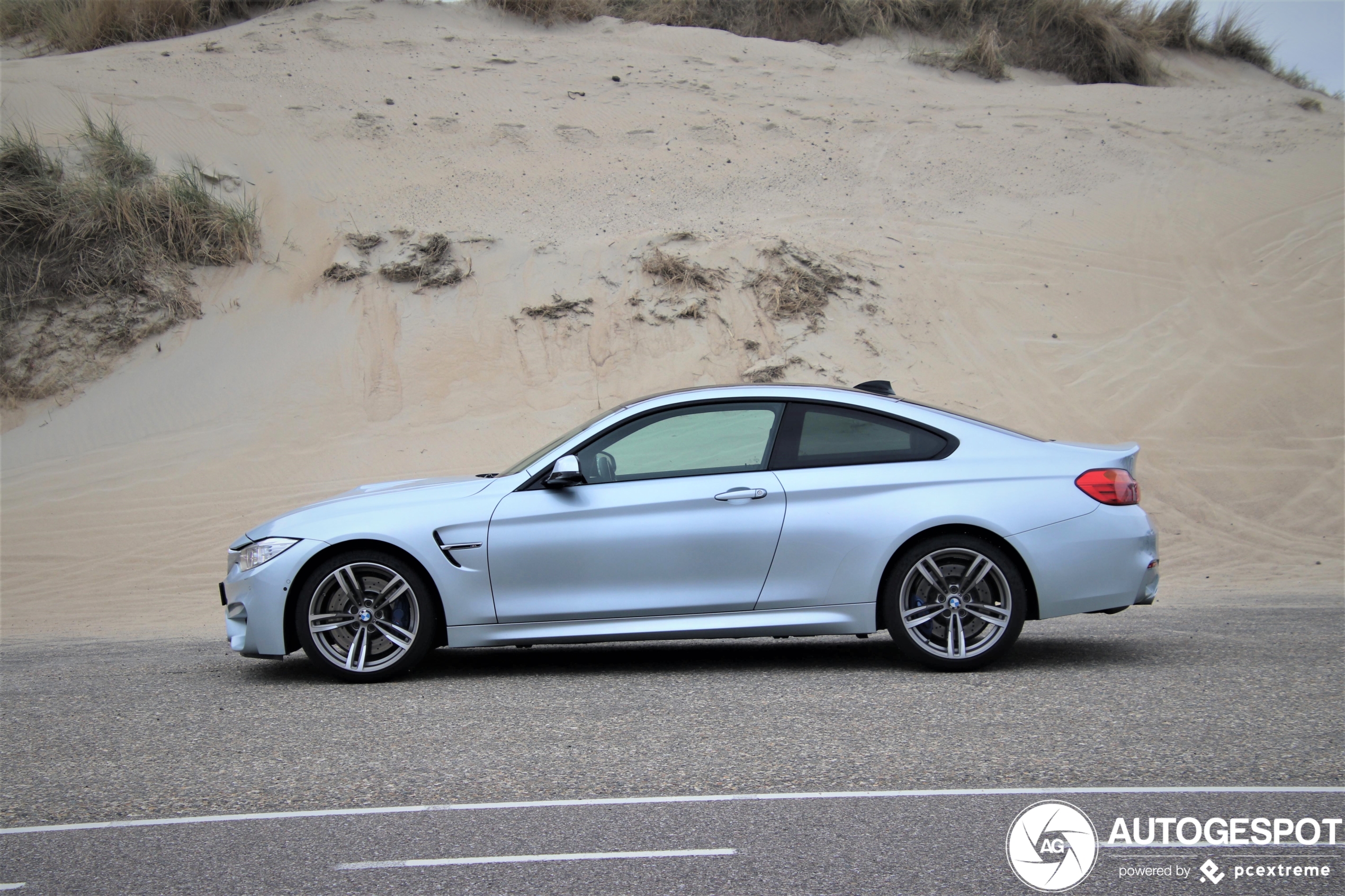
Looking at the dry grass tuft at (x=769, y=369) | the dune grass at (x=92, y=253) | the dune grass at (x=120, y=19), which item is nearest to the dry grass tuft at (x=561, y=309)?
the dry grass tuft at (x=769, y=369)

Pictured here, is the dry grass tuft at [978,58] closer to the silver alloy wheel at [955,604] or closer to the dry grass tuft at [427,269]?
the dry grass tuft at [427,269]

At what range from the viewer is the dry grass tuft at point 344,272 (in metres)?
17.7

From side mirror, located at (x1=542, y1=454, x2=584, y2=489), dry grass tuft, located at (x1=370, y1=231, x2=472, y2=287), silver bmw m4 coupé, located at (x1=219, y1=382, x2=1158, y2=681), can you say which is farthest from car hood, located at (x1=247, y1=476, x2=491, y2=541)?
dry grass tuft, located at (x1=370, y1=231, x2=472, y2=287)

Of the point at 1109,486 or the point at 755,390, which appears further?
the point at 755,390

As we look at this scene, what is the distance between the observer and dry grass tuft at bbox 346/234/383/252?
715 inches

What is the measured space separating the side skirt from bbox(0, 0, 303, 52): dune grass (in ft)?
78.3

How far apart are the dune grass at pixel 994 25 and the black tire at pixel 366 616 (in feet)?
74.1

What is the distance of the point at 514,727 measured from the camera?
16.1 feet

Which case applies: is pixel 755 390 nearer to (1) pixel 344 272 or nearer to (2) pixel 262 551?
(2) pixel 262 551

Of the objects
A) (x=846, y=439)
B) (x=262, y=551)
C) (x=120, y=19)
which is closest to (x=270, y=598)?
(x=262, y=551)

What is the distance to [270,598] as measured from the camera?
5859 millimetres

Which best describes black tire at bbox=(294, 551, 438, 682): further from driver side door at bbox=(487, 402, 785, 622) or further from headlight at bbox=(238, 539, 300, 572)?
driver side door at bbox=(487, 402, 785, 622)

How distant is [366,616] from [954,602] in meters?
3.16

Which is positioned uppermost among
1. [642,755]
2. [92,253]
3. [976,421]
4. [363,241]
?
[363,241]
